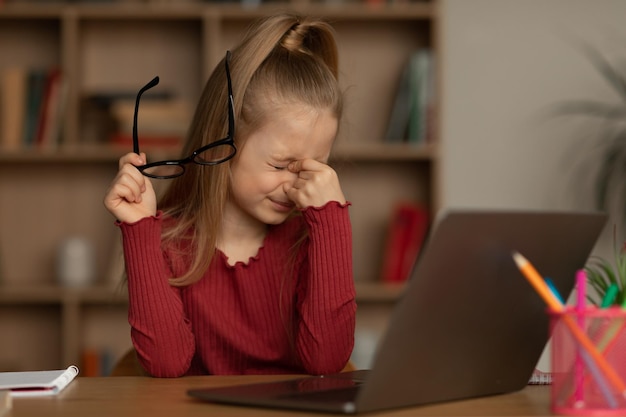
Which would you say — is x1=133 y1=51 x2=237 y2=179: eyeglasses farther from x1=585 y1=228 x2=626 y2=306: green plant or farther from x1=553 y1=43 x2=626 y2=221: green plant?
x1=553 y1=43 x2=626 y2=221: green plant

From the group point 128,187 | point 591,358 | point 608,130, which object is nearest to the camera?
point 591,358

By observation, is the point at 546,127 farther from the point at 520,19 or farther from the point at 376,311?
the point at 376,311

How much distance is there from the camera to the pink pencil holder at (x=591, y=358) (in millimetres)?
830

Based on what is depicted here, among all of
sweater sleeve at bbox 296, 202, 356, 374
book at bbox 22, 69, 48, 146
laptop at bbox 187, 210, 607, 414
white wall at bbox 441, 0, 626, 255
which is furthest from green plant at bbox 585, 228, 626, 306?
book at bbox 22, 69, 48, 146

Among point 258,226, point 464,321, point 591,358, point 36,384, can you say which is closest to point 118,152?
point 258,226

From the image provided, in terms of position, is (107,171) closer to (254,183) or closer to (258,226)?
(258,226)

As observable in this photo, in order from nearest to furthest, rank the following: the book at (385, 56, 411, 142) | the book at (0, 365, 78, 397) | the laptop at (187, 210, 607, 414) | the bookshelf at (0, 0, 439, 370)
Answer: the laptop at (187, 210, 607, 414) < the book at (0, 365, 78, 397) < the book at (385, 56, 411, 142) < the bookshelf at (0, 0, 439, 370)

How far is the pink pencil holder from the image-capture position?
83cm

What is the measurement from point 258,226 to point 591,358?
2.81ft

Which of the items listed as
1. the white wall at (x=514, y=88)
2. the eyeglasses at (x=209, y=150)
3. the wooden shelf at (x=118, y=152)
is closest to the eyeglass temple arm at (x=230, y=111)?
the eyeglasses at (x=209, y=150)

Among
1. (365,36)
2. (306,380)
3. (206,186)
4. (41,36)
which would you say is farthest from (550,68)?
(306,380)

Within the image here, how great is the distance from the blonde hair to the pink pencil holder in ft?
2.46

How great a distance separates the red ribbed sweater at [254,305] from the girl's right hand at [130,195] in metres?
0.02

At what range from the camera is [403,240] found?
10.6 feet
